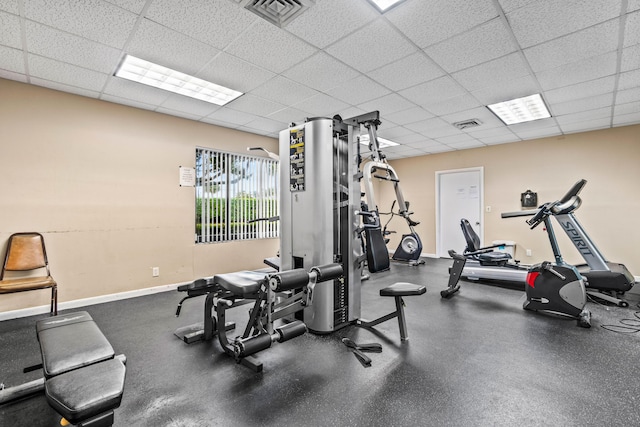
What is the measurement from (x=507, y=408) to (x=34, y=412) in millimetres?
2767

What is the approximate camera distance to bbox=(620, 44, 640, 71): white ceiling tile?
8.60 ft

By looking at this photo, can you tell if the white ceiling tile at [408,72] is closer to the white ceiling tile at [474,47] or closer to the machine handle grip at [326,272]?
the white ceiling tile at [474,47]

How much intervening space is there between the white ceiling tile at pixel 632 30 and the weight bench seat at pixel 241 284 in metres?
3.33

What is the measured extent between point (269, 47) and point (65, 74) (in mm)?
2284

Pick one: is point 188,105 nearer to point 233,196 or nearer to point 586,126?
point 233,196

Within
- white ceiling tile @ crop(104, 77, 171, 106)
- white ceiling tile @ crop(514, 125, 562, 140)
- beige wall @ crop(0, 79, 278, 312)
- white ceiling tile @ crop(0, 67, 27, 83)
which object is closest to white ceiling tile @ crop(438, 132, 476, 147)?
white ceiling tile @ crop(514, 125, 562, 140)

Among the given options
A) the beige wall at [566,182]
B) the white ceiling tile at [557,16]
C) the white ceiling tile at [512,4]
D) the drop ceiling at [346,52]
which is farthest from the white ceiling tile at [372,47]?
the beige wall at [566,182]

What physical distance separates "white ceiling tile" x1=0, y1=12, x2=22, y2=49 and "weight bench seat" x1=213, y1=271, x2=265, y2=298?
2477 millimetres

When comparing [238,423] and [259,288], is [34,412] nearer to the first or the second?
[238,423]

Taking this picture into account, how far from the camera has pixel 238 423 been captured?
1646 mm

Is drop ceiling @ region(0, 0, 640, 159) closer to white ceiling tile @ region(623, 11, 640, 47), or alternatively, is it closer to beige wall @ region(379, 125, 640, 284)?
white ceiling tile @ region(623, 11, 640, 47)

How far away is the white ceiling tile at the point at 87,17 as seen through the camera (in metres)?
2.09

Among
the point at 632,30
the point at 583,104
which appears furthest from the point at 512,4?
the point at 583,104

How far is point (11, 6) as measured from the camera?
6.87ft
